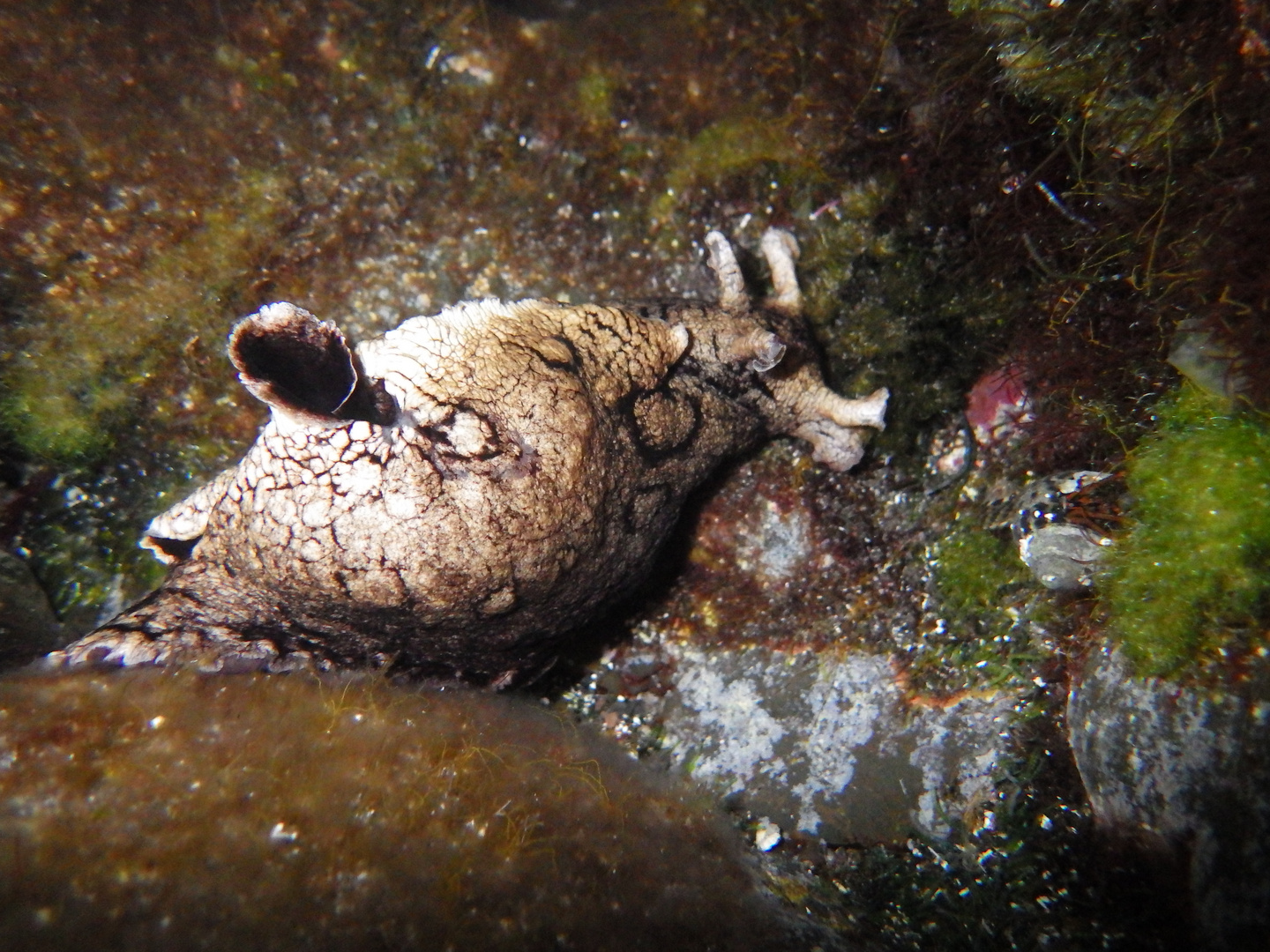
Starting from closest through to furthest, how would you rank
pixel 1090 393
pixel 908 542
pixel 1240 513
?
pixel 1240 513 → pixel 1090 393 → pixel 908 542

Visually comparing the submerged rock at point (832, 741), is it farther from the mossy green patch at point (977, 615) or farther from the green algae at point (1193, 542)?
the green algae at point (1193, 542)

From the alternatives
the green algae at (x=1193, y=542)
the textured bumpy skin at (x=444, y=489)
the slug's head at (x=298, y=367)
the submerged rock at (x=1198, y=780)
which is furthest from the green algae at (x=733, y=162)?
the submerged rock at (x=1198, y=780)

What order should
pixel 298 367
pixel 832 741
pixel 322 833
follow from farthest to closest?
pixel 832 741
pixel 322 833
pixel 298 367

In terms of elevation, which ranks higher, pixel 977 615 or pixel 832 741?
pixel 977 615

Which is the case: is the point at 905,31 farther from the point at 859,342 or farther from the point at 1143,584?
the point at 1143,584

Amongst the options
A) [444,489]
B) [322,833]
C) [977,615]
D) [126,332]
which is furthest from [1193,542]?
[126,332]

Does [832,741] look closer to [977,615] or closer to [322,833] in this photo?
[977,615]

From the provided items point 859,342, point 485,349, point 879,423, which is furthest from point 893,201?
point 485,349
